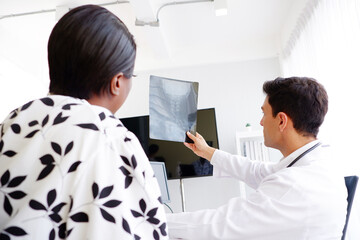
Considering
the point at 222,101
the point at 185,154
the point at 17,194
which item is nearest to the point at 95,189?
the point at 17,194

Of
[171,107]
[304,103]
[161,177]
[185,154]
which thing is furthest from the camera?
[185,154]

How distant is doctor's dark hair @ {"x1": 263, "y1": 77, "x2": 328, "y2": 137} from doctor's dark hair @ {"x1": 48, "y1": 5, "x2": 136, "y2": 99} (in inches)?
34.1

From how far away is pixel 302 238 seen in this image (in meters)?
0.98

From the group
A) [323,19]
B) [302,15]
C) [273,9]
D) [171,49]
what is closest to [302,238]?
[323,19]

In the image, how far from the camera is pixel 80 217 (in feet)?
1.67

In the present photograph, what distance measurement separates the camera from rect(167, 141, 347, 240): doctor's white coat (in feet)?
3.19

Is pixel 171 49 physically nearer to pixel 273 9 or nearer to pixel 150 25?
pixel 150 25

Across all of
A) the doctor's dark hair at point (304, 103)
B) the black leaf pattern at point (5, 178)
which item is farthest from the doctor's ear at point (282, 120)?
the black leaf pattern at point (5, 178)

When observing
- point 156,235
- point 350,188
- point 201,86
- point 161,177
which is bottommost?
point 161,177

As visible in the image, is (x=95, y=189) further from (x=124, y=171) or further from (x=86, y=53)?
(x=86, y=53)

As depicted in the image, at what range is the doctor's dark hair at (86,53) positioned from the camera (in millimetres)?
634

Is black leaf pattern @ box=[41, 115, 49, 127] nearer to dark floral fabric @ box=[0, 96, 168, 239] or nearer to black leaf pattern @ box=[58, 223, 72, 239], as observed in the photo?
dark floral fabric @ box=[0, 96, 168, 239]

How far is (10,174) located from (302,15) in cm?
265

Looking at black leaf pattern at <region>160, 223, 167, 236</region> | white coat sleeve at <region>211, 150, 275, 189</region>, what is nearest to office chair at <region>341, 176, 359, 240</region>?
A: white coat sleeve at <region>211, 150, 275, 189</region>
